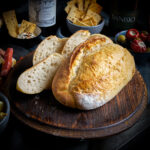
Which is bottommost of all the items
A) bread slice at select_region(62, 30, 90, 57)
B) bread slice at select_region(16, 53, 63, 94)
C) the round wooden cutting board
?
the round wooden cutting board

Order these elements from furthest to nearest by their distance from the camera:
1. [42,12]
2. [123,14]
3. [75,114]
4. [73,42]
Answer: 1. [123,14]
2. [42,12]
3. [73,42]
4. [75,114]

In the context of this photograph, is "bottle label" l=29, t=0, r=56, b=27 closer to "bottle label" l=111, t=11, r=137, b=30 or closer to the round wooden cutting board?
"bottle label" l=111, t=11, r=137, b=30

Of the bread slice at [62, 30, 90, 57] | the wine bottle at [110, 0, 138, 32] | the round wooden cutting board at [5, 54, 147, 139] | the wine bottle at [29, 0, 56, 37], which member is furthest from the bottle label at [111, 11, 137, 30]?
the round wooden cutting board at [5, 54, 147, 139]

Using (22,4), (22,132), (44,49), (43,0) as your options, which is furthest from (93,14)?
(22,132)

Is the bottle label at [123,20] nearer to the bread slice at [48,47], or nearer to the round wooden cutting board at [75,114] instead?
the bread slice at [48,47]

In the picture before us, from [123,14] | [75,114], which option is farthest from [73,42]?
[123,14]

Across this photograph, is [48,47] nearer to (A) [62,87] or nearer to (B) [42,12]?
(A) [62,87]
